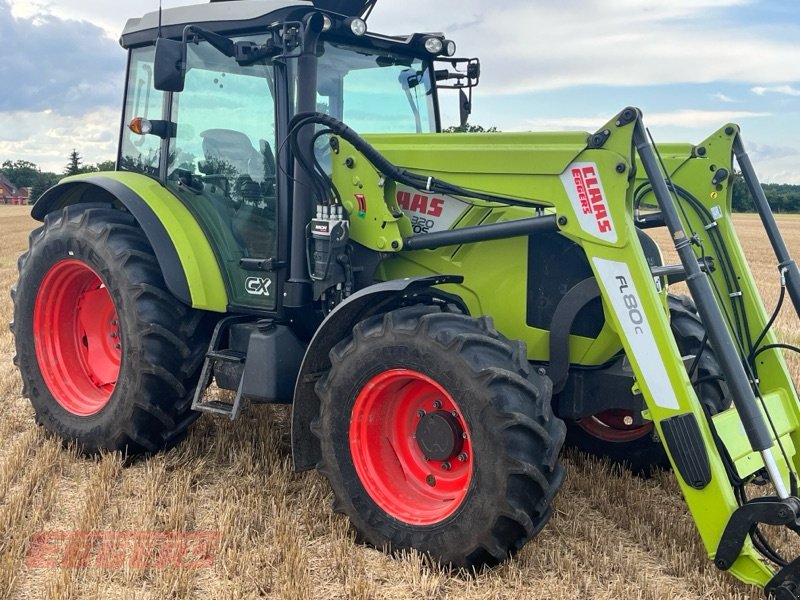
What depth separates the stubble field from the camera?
3404 mm

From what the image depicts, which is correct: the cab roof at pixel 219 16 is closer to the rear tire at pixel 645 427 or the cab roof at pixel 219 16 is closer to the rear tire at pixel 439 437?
the rear tire at pixel 439 437

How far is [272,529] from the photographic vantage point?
12.8 feet

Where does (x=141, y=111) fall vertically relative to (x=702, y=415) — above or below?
above

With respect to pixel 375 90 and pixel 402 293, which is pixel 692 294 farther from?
pixel 375 90

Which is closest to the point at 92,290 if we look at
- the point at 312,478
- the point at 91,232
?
the point at 91,232

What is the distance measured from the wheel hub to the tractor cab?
42.5 inches

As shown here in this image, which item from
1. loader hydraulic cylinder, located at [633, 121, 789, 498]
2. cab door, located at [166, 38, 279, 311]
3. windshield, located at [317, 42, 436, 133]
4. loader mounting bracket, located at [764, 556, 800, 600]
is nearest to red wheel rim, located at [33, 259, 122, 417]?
cab door, located at [166, 38, 279, 311]

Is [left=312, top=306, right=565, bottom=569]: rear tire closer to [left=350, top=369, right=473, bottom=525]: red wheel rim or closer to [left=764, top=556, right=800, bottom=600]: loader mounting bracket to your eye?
[left=350, top=369, right=473, bottom=525]: red wheel rim

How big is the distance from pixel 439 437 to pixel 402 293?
68 centimetres

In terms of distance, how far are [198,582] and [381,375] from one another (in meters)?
1.16

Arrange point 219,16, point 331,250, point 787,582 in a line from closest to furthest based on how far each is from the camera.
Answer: point 787,582
point 331,250
point 219,16

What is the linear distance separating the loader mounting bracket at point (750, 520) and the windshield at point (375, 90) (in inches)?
112

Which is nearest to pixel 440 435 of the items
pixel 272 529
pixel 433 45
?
pixel 272 529

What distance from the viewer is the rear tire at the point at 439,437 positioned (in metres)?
3.38
